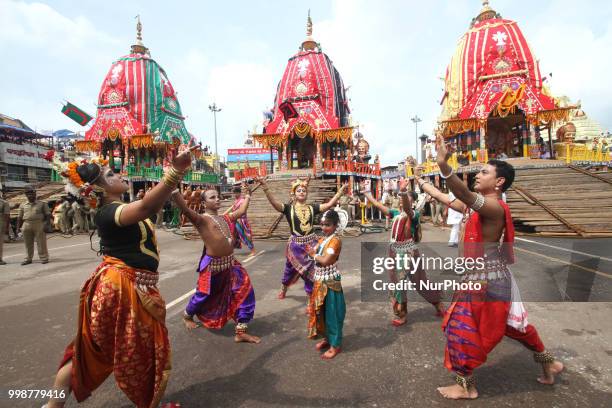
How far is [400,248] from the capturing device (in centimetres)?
377

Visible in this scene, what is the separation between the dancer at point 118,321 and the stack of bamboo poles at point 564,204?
11.3m

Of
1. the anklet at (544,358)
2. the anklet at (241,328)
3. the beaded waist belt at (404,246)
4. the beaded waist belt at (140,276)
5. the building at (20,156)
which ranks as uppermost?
the building at (20,156)

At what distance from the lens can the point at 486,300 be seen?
7.50 feet

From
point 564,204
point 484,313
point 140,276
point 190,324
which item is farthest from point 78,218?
point 564,204

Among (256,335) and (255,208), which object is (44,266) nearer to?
(256,335)

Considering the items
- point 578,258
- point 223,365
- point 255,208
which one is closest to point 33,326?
point 223,365

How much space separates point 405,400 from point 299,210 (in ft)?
9.19

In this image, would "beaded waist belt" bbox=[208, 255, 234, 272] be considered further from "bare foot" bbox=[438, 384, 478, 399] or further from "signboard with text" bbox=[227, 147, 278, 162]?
"signboard with text" bbox=[227, 147, 278, 162]

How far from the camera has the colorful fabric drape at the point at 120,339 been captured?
1.96 meters

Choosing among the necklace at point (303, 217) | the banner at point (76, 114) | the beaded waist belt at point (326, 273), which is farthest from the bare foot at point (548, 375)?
the banner at point (76, 114)

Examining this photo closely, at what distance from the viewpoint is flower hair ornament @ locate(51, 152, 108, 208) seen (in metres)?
2.08

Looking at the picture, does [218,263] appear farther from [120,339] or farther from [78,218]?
→ [78,218]

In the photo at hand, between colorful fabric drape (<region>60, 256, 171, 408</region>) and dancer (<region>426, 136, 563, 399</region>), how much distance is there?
6.90 feet

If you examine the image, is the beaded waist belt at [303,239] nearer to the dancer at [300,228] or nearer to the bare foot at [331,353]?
the dancer at [300,228]
